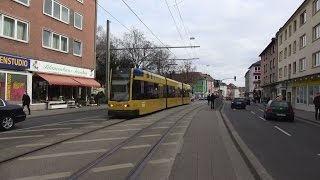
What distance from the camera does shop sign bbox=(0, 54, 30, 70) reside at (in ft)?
97.3

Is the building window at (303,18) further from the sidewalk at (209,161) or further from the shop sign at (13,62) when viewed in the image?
the sidewalk at (209,161)

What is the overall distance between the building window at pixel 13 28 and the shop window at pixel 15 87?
277 centimetres

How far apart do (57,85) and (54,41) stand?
3844 mm

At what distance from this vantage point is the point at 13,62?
30.9 meters

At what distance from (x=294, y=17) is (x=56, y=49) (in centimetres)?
3007

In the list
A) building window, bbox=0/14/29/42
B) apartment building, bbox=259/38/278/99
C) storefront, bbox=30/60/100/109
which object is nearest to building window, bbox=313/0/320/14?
storefront, bbox=30/60/100/109

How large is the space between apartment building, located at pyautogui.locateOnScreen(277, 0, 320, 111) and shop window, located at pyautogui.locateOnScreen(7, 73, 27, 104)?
24711 mm

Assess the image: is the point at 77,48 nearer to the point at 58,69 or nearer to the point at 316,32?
the point at 58,69

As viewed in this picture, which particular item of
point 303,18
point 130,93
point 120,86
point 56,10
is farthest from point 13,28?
point 303,18

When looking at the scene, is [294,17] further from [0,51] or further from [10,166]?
[10,166]

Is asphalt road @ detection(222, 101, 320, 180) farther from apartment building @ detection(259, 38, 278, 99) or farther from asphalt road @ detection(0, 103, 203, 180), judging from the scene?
apartment building @ detection(259, 38, 278, 99)

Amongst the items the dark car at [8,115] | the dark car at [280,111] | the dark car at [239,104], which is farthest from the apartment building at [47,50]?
the dark car at [280,111]

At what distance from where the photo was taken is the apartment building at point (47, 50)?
101ft

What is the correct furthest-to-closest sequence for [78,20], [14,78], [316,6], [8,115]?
1. [78,20]
2. [316,6]
3. [14,78]
4. [8,115]
